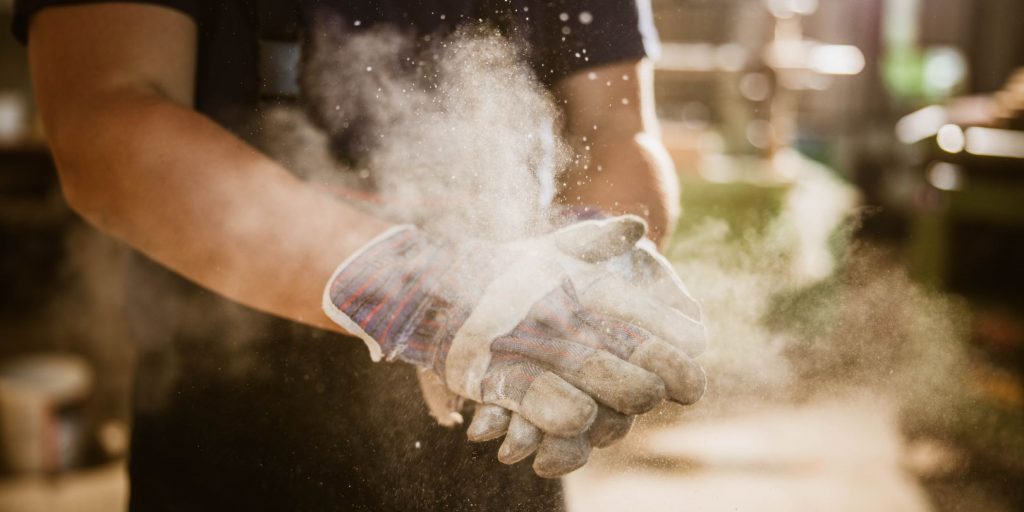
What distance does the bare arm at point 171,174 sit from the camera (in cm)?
49

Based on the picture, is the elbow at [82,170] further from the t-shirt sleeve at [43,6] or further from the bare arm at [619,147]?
the bare arm at [619,147]

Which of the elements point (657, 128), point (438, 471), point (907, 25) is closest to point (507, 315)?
point (438, 471)

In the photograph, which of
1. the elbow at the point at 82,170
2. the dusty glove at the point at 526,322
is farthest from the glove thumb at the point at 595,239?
the elbow at the point at 82,170

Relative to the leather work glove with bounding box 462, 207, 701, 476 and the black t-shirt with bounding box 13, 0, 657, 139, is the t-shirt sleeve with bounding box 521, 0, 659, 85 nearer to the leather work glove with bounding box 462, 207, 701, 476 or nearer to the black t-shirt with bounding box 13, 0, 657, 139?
the black t-shirt with bounding box 13, 0, 657, 139

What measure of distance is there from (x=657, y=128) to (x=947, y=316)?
0.28 metres

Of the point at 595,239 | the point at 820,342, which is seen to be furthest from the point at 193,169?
the point at 820,342

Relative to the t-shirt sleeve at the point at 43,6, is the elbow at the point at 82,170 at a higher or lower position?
lower

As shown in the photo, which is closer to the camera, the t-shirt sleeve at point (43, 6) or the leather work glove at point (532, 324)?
the leather work glove at point (532, 324)

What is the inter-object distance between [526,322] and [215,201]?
0.25 meters

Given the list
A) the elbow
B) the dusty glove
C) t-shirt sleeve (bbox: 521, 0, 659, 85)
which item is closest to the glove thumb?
the dusty glove

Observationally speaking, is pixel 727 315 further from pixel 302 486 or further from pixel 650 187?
pixel 302 486

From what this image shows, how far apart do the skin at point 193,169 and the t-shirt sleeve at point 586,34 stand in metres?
0.01

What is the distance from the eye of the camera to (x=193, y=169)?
494 mm

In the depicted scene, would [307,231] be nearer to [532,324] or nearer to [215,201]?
[215,201]
